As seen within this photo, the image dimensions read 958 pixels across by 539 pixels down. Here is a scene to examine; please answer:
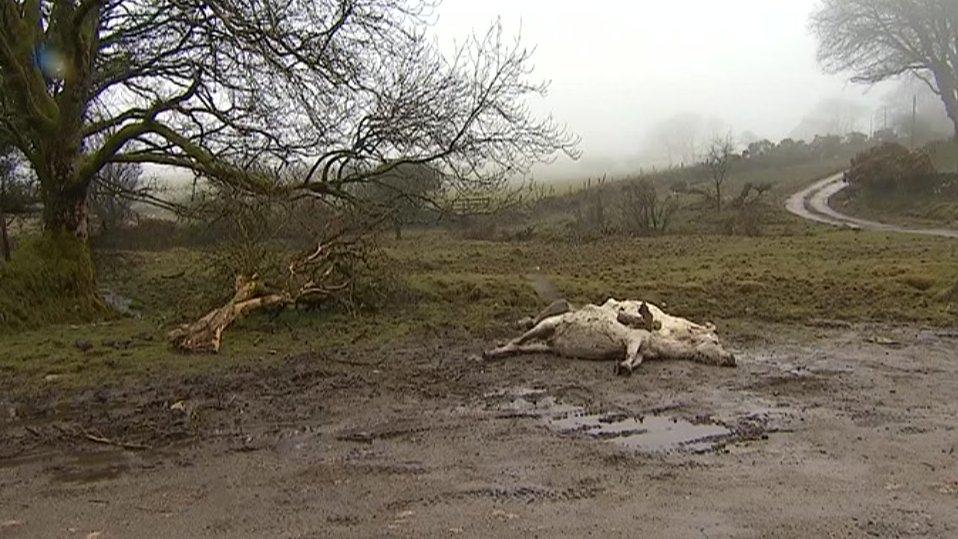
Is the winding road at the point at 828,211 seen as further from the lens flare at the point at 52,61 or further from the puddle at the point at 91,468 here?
the puddle at the point at 91,468

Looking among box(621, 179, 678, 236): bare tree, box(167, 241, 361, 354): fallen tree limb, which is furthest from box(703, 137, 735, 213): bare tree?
box(167, 241, 361, 354): fallen tree limb

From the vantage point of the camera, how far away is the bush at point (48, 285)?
40.0 feet

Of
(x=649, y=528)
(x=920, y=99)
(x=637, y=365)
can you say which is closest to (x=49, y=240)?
(x=637, y=365)

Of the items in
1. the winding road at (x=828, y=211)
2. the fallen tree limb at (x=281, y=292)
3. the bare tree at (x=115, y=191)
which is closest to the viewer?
the fallen tree limb at (x=281, y=292)

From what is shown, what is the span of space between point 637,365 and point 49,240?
9.67m

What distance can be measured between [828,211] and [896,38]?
47.7 feet

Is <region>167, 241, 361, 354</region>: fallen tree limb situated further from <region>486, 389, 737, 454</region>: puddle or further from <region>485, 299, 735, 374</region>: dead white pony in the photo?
<region>486, 389, 737, 454</region>: puddle

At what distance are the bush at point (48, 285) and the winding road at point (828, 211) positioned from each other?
2440cm

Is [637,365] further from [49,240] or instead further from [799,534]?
[49,240]

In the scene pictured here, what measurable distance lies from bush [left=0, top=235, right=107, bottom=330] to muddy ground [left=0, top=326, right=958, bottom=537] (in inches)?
194

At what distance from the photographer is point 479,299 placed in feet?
45.8

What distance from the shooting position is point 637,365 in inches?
352

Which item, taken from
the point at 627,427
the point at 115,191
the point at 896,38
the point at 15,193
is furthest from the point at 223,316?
the point at 896,38

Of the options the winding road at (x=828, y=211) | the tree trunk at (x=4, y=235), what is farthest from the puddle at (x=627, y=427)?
the winding road at (x=828, y=211)
